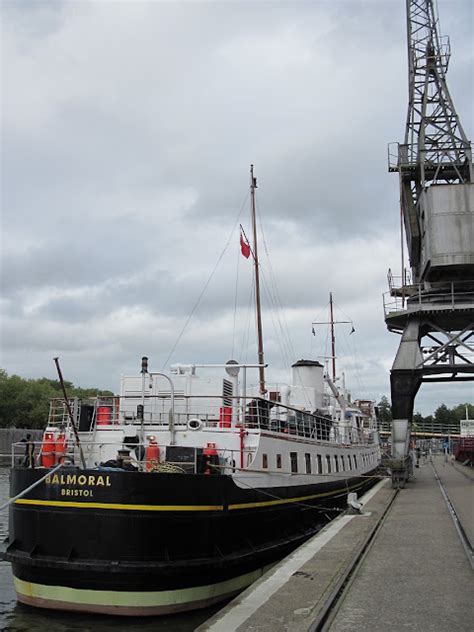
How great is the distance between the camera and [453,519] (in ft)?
58.6

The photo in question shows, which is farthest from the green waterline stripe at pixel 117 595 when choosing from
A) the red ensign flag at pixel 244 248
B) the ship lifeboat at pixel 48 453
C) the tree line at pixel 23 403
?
the tree line at pixel 23 403

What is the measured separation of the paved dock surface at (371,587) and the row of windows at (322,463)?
8.16 feet

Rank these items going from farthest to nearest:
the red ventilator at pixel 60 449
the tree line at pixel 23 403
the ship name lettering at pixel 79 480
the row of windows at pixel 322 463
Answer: the tree line at pixel 23 403 → the row of windows at pixel 322 463 → the red ventilator at pixel 60 449 → the ship name lettering at pixel 79 480

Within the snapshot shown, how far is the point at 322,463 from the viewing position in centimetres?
2300

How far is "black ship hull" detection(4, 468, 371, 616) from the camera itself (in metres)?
12.3

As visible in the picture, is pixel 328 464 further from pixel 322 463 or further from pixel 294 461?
pixel 294 461

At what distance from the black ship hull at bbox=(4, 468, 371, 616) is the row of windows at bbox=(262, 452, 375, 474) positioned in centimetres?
375

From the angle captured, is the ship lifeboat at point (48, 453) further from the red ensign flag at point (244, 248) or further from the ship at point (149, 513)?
the red ensign flag at point (244, 248)

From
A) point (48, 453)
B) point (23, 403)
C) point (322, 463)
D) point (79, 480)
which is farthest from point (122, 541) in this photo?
point (23, 403)

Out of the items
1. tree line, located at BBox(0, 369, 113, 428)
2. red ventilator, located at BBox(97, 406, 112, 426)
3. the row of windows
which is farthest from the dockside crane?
tree line, located at BBox(0, 369, 113, 428)

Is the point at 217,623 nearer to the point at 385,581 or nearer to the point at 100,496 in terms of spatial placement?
the point at 385,581

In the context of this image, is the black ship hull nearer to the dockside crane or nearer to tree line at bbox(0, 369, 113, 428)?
the dockside crane

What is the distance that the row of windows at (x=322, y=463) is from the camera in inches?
709

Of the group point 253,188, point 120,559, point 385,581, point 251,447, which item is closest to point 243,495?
point 251,447
